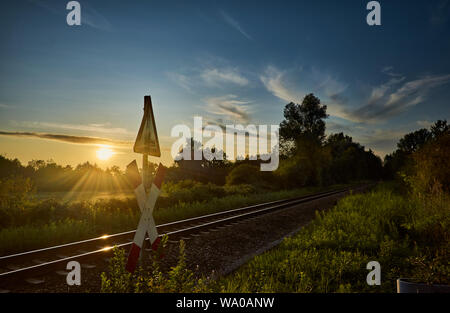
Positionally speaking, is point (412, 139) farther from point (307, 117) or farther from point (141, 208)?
point (141, 208)

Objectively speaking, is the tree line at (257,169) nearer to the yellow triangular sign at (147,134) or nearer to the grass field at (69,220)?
the grass field at (69,220)

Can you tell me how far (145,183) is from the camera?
4.55 metres

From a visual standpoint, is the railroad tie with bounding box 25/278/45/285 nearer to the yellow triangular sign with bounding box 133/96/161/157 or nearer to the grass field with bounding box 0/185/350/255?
the grass field with bounding box 0/185/350/255

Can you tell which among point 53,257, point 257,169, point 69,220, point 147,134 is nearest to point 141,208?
point 147,134

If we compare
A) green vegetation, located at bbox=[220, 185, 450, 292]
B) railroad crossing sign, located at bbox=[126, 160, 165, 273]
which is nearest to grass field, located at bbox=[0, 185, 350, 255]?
railroad crossing sign, located at bbox=[126, 160, 165, 273]

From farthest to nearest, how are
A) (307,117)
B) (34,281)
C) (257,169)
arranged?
(307,117), (257,169), (34,281)

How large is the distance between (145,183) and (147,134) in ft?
2.53

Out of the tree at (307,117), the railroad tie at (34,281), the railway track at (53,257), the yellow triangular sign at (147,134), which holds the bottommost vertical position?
the railroad tie at (34,281)

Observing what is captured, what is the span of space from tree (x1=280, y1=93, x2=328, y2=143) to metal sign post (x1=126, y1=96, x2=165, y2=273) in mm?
50321

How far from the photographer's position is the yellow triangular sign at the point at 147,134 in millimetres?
4681

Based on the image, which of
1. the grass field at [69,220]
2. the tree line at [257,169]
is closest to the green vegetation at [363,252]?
the grass field at [69,220]

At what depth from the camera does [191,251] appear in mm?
7855

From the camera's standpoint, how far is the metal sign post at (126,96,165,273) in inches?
166

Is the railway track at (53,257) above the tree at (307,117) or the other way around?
the other way around
